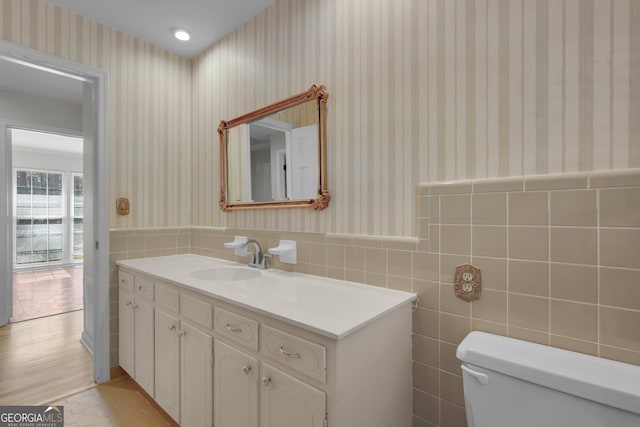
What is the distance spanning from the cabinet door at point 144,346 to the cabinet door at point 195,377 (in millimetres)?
378

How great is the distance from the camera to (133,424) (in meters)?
1.67

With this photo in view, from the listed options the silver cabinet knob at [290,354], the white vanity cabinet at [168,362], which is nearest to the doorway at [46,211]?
the white vanity cabinet at [168,362]

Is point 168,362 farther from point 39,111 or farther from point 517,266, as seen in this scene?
point 39,111

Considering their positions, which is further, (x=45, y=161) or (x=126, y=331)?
(x=45, y=161)

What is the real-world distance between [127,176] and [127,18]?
110 cm

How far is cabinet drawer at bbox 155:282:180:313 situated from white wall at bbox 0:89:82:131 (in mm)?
3078

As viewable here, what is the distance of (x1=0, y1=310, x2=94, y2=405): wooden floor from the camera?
192 centimetres

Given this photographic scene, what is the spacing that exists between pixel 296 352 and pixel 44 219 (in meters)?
7.28

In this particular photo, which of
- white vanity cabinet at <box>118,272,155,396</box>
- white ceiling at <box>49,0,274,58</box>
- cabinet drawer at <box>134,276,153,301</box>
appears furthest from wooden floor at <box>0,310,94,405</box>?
white ceiling at <box>49,0,274,58</box>

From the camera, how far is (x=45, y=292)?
415 centimetres

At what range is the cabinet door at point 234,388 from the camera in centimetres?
115

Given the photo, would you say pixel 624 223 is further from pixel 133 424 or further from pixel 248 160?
pixel 133 424

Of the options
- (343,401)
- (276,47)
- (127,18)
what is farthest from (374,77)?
(127,18)

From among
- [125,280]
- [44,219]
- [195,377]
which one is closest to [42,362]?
[125,280]
